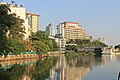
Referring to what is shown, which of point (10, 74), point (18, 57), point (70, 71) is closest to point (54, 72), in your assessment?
point (70, 71)

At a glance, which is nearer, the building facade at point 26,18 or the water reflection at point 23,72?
the water reflection at point 23,72

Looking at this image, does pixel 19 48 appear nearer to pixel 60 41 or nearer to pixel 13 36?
pixel 13 36

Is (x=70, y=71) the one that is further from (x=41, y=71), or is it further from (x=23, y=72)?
(x=23, y=72)

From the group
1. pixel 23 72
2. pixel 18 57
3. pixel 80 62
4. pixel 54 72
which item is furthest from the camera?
pixel 18 57

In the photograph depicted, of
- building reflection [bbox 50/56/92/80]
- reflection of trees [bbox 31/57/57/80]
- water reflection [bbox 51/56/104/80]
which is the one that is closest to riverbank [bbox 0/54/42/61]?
water reflection [bbox 51/56/104/80]

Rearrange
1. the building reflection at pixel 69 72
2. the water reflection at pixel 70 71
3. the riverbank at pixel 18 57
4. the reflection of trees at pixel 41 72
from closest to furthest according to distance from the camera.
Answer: the reflection of trees at pixel 41 72, the building reflection at pixel 69 72, the water reflection at pixel 70 71, the riverbank at pixel 18 57

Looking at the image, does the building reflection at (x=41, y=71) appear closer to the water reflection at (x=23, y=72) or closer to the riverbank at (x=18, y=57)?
the water reflection at (x=23, y=72)

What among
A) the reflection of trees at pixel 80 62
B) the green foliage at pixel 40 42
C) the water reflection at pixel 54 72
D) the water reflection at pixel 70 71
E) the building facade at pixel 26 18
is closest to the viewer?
the water reflection at pixel 54 72

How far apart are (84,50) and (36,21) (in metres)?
51.8

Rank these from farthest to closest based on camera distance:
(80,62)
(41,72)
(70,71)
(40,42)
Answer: (40,42) < (80,62) < (70,71) < (41,72)

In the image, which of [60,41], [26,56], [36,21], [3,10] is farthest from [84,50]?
[3,10]

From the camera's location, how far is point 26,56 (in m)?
79.8

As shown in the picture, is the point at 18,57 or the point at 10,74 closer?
the point at 10,74

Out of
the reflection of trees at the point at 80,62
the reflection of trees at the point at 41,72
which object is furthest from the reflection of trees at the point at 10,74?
the reflection of trees at the point at 80,62
